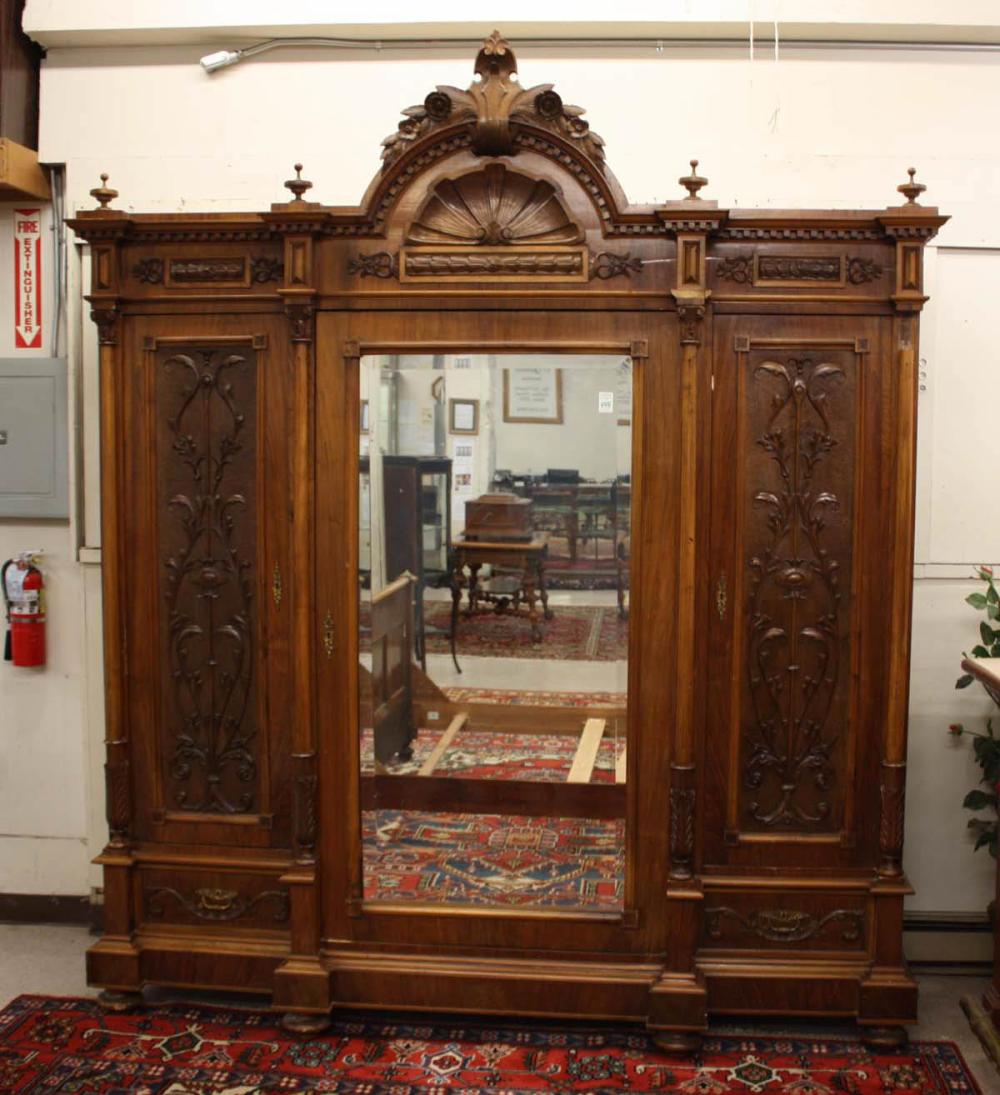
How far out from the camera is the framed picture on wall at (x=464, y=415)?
3.25 metres

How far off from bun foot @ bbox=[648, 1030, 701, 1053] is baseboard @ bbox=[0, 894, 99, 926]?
2.11 metres

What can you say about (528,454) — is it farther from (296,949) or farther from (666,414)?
(296,949)

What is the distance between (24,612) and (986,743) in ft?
10.7

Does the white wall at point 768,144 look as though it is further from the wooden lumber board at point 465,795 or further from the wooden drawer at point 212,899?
the wooden drawer at point 212,899

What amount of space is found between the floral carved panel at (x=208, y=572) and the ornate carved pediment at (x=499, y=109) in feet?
2.83

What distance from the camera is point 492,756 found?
3.38m

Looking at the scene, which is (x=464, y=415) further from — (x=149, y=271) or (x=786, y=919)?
(x=786, y=919)

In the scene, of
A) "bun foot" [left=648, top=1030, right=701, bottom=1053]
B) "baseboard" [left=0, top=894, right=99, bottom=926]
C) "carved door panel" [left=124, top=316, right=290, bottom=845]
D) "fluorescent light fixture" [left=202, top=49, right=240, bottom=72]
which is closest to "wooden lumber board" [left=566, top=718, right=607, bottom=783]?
"bun foot" [left=648, top=1030, right=701, bottom=1053]

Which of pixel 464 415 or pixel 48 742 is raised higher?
pixel 464 415

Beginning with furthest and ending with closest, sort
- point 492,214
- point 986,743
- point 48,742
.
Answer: point 48,742 → point 986,743 → point 492,214

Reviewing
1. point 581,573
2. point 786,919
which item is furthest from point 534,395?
point 786,919

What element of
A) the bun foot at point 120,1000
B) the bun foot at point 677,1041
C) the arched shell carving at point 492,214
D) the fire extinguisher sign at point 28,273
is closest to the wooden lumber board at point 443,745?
the bun foot at point 677,1041

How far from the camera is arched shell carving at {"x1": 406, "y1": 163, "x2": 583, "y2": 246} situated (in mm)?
3133

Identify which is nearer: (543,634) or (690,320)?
(690,320)
